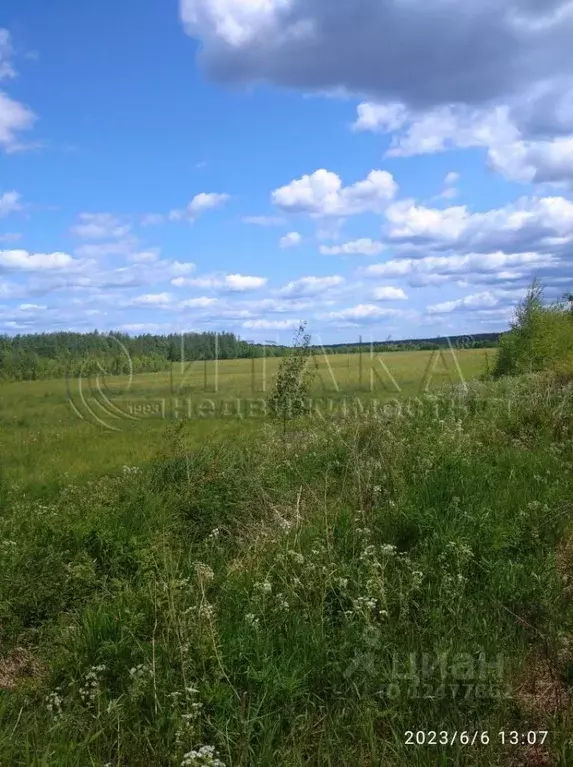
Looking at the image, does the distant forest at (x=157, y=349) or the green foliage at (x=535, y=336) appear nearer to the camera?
the distant forest at (x=157, y=349)

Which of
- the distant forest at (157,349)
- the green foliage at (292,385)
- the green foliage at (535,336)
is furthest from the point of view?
the green foliage at (535,336)

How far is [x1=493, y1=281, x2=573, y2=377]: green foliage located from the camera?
101ft

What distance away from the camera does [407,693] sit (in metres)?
3.25

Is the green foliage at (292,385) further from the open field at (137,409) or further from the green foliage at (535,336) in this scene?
the green foliage at (535,336)

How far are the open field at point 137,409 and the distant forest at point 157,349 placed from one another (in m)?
0.78

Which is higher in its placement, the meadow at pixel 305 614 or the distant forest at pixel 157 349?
the distant forest at pixel 157 349

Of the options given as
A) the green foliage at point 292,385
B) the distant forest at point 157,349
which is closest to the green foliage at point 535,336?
the distant forest at point 157,349

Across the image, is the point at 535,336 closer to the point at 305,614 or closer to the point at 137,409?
the point at 137,409

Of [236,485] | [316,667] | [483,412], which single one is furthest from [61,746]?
[483,412]

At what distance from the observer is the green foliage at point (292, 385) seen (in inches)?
506

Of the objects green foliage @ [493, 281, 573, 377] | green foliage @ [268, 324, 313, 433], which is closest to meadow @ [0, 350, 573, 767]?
green foliage @ [268, 324, 313, 433]

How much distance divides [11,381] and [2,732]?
2274 inches

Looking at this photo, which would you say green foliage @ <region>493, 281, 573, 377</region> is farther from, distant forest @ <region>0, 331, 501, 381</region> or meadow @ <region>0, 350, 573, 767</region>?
meadow @ <region>0, 350, 573, 767</region>

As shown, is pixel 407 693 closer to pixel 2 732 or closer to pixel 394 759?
pixel 394 759
